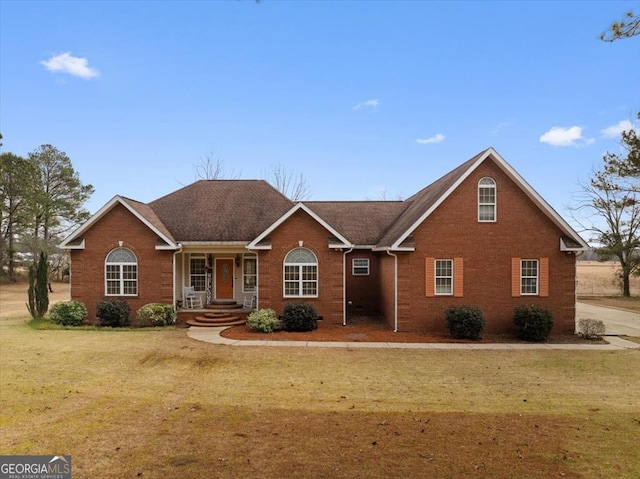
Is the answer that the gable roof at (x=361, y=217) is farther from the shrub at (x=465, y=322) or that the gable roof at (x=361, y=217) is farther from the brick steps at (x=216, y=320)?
the brick steps at (x=216, y=320)

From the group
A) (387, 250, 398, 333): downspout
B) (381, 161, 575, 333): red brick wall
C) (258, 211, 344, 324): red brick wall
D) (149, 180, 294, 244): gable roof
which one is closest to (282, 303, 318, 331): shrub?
(258, 211, 344, 324): red brick wall

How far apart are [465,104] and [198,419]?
813 inches

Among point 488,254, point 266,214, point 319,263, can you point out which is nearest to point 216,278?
point 266,214

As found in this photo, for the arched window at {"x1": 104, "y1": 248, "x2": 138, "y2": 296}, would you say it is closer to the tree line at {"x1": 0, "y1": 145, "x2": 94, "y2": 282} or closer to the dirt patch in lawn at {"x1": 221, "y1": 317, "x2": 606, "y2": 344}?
the dirt patch in lawn at {"x1": 221, "y1": 317, "x2": 606, "y2": 344}

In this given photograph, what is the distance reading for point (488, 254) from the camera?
1705 cm

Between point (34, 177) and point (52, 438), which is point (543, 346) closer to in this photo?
point (52, 438)

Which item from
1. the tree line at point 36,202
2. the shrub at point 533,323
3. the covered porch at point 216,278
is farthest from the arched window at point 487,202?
the tree line at point 36,202

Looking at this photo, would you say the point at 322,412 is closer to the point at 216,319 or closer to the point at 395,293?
the point at 395,293

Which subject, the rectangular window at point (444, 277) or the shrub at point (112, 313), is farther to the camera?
the shrub at point (112, 313)

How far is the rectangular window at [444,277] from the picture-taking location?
17.1m

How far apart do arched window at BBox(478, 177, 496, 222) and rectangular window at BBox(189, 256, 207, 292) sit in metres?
13.5

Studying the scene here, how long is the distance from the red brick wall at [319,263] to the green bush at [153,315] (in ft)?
14.6

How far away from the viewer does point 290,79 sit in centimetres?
2234

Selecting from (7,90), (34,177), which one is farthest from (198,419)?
(34,177)
